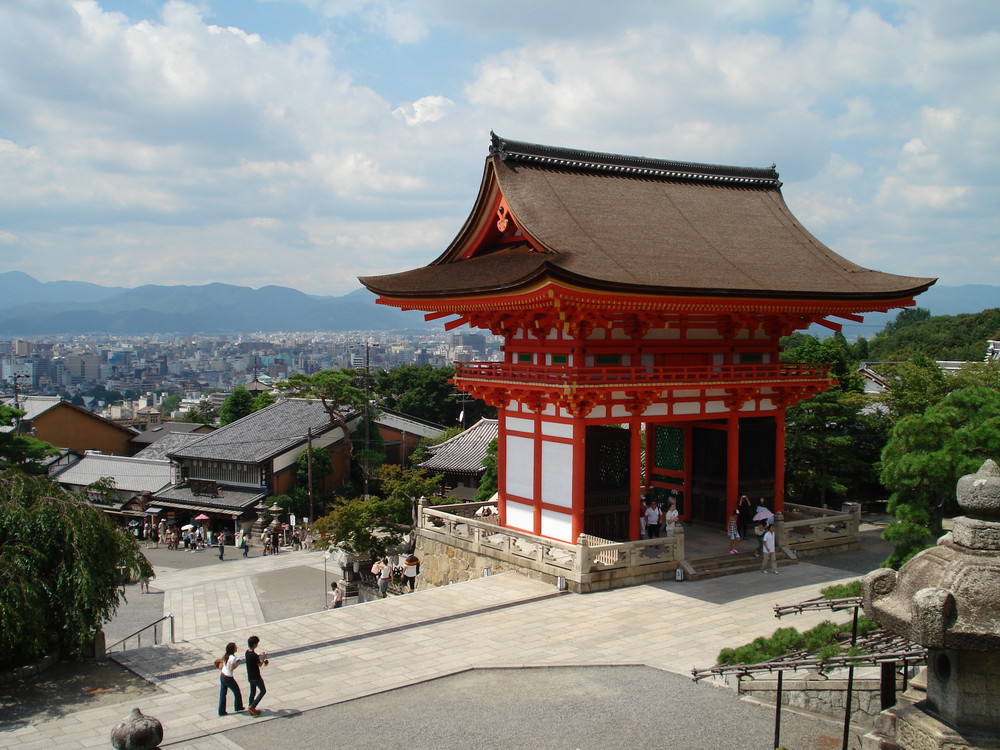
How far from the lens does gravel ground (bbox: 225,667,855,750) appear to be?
1001cm

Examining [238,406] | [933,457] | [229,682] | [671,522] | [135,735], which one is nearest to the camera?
[135,735]

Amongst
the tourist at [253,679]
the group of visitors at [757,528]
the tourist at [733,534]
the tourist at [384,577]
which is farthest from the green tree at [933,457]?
the tourist at [384,577]

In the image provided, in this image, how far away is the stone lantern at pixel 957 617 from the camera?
4.71 metres

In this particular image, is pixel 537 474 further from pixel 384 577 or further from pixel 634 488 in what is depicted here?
pixel 384 577

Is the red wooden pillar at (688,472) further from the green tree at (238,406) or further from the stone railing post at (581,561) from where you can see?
the green tree at (238,406)

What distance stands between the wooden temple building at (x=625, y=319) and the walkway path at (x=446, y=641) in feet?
8.91

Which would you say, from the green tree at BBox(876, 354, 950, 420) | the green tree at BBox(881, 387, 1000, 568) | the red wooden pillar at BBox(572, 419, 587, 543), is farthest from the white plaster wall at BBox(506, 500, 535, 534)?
the green tree at BBox(876, 354, 950, 420)

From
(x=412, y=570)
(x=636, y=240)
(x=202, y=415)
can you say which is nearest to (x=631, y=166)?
(x=636, y=240)

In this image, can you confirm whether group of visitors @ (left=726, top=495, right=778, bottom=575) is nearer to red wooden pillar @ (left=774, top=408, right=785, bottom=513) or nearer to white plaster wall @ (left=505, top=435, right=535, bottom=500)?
red wooden pillar @ (left=774, top=408, right=785, bottom=513)

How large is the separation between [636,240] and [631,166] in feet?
13.5

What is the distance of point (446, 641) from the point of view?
566 inches

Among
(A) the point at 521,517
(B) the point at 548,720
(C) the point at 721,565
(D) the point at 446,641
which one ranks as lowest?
(D) the point at 446,641

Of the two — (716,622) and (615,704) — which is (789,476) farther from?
(615,704)

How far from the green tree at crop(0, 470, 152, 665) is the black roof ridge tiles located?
13.1m
